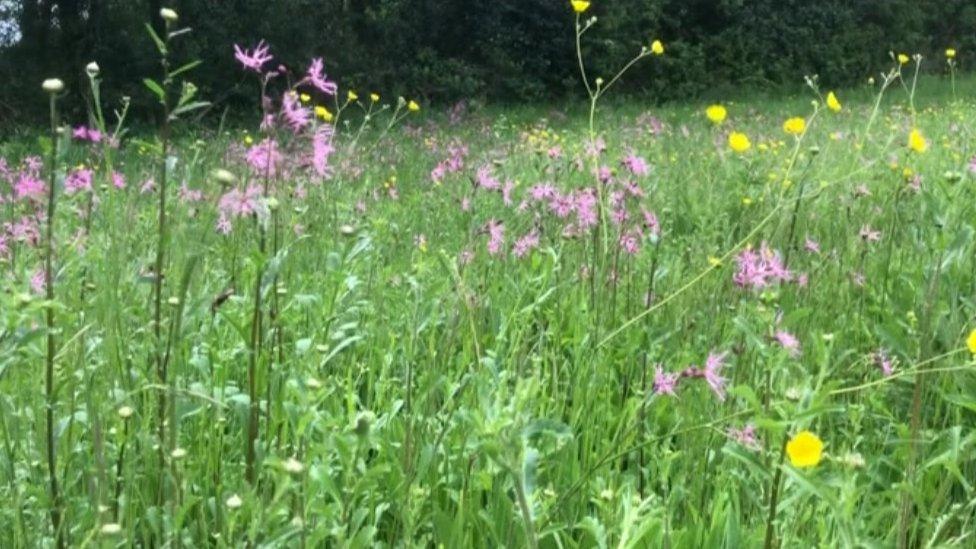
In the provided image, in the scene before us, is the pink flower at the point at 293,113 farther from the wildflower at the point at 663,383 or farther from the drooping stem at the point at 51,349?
the wildflower at the point at 663,383

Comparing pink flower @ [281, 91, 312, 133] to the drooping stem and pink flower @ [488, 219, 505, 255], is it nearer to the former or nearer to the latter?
the drooping stem

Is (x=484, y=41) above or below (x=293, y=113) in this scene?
below

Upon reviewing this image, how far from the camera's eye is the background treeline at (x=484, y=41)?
30.0ft

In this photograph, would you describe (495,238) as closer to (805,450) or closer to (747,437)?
(747,437)

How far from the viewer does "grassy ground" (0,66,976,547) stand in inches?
41.2

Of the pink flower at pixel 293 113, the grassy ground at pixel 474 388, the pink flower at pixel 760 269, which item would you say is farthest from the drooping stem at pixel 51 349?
the pink flower at pixel 760 269

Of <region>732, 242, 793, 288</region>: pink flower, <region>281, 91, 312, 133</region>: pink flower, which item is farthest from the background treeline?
<region>281, 91, 312, 133</region>: pink flower

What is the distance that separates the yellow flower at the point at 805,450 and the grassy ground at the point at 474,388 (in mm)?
20

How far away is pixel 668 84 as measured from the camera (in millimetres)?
12602

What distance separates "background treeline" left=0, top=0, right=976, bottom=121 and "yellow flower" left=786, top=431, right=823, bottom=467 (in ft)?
25.5

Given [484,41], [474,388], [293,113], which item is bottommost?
[484,41]

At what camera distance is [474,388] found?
1.50m

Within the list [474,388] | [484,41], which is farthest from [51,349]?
[484,41]

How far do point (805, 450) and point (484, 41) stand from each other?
1148 centimetres
